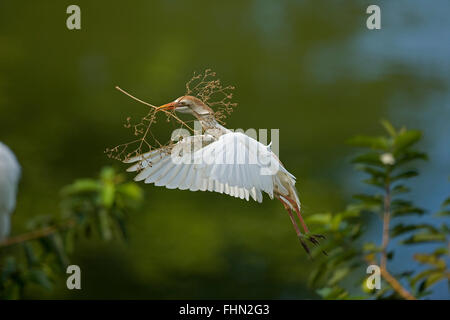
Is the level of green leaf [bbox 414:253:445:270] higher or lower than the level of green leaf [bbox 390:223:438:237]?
lower

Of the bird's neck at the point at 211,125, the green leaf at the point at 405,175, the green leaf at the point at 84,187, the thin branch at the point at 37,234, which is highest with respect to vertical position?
the bird's neck at the point at 211,125

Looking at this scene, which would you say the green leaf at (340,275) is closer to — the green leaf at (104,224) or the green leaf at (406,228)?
the green leaf at (406,228)

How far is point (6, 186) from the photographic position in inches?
49.6

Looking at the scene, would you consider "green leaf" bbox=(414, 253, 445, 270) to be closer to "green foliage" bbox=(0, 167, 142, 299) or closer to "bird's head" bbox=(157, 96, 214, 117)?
"bird's head" bbox=(157, 96, 214, 117)

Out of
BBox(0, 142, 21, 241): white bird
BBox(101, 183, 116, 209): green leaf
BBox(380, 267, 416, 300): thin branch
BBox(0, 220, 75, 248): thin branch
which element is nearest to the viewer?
BBox(380, 267, 416, 300): thin branch

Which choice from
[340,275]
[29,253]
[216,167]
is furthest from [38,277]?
[340,275]

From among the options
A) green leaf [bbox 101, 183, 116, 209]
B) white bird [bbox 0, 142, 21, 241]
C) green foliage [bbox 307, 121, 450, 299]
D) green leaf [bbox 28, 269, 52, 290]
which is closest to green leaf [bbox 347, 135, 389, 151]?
green foliage [bbox 307, 121, 450, 299]

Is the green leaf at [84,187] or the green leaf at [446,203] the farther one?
the green leaf at [84,187]

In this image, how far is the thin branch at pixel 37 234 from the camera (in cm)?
87

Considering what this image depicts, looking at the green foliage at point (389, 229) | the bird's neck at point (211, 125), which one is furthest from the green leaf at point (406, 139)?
the bird's neck at point (211, 125)

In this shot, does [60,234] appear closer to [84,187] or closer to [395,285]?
[84,187]

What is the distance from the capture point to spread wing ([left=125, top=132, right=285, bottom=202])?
2.76 feet

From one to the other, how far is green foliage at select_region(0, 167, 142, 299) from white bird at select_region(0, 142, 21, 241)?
0.32 metres
